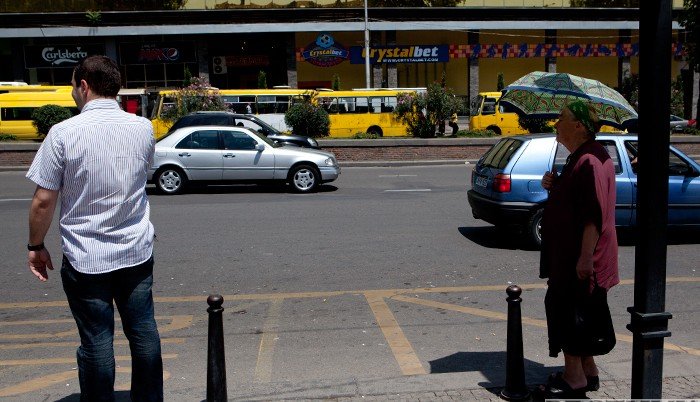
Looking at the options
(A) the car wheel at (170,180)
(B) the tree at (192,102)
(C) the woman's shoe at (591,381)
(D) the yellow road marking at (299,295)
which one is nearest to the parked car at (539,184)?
(D) the yellow road marking at (299,295)

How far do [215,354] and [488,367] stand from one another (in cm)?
210

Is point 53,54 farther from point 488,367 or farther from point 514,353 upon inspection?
point 514,353

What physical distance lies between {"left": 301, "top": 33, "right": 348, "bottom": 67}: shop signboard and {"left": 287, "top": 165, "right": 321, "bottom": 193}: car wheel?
2964 centimetres

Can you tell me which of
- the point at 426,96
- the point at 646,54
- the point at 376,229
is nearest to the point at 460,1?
the point at 426,96

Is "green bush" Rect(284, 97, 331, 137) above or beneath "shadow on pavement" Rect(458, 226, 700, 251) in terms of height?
above

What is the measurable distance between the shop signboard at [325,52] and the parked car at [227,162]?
29361 millimetres

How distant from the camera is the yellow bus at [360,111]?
2961 centimetres

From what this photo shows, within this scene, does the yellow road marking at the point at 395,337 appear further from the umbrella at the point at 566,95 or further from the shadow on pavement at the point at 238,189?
the shadow on pavement at the point at 238,189

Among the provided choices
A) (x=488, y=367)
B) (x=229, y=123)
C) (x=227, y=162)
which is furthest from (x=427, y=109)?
(x=488, y=367)

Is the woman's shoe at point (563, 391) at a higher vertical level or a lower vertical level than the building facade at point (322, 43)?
lower

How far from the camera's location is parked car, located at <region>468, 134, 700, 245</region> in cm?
972

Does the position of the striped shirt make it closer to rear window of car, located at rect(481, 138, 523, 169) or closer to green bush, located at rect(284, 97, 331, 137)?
rear window of car, located at rect(481, 138, 523, 169)

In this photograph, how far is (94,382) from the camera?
12.7 ft

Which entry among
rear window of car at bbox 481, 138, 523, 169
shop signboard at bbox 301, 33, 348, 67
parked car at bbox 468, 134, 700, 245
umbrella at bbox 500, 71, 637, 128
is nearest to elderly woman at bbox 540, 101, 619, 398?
umbrella at bbox 500, 71, 637, 128
